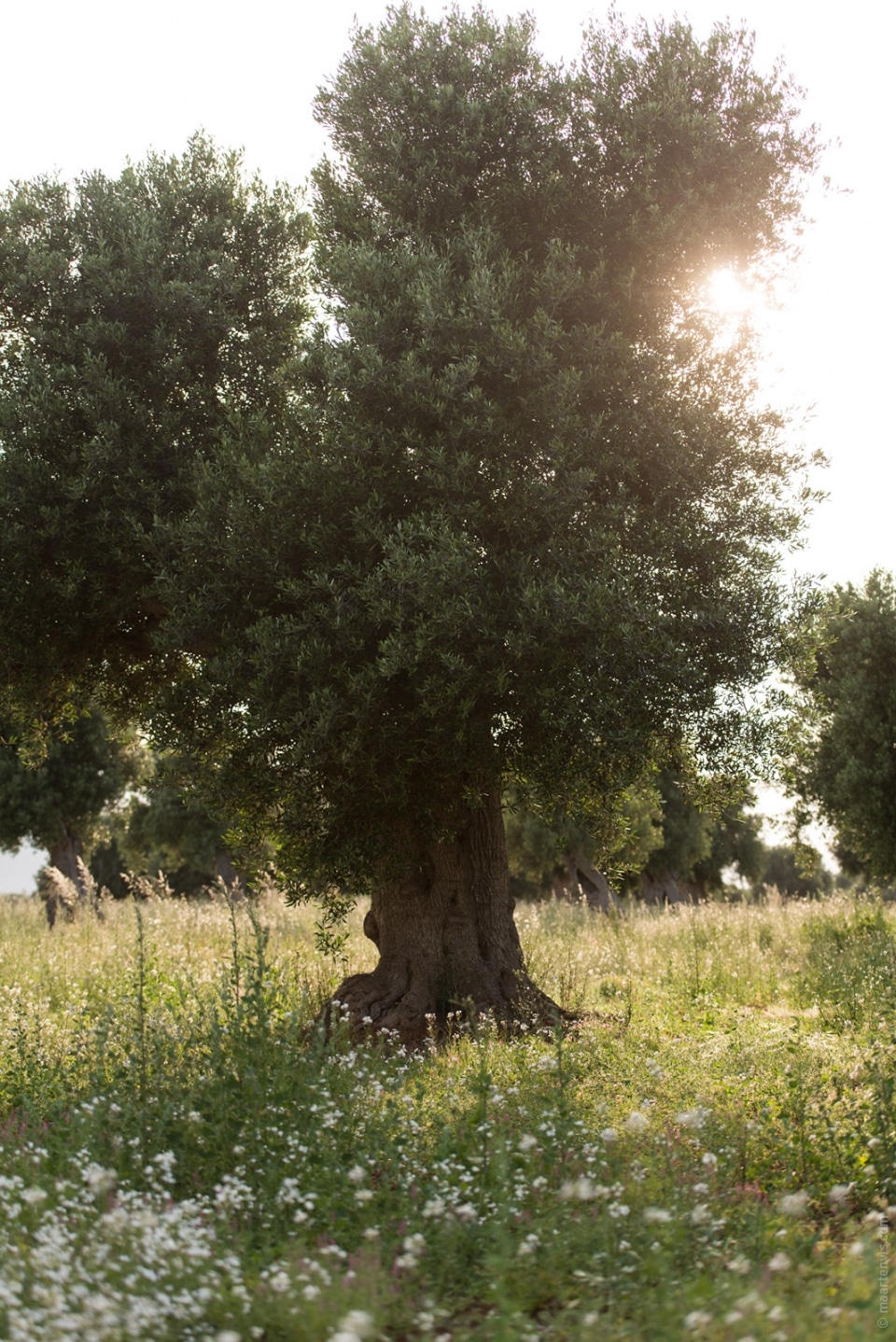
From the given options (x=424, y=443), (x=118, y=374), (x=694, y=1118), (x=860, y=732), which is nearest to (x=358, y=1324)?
(x=694, y=1118)

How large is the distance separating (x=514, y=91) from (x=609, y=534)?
5788 mm

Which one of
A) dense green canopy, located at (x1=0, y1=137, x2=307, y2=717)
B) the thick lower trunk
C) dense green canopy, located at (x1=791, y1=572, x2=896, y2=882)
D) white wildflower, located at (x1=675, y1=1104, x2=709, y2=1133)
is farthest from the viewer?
dense green canopy, located at (x1=791, y1=572, x2=896, y2=882)

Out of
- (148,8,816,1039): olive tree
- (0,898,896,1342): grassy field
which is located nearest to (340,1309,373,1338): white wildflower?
(0,898,896,1342): grassy field

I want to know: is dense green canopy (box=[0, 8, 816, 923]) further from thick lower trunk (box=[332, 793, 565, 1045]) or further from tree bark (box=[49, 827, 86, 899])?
tree bark (box=[49, 827, 86, 899])

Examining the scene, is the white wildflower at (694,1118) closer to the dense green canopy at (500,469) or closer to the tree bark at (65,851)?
the dense green canopy at (500,469)

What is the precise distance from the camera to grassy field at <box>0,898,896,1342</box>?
4.12 meters

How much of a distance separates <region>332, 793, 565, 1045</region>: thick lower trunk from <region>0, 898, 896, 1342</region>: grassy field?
99cm

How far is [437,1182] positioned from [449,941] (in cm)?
649

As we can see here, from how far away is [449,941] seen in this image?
41.1 ft

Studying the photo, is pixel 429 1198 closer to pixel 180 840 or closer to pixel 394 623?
pixel 394 623

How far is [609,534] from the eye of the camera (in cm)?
1045

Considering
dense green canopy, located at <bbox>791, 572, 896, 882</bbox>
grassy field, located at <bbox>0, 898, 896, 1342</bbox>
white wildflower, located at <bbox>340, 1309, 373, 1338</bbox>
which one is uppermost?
dense green canopy, located at <bbox>791, 572, 896, 882</bbox>

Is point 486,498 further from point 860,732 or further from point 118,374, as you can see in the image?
point 860,732

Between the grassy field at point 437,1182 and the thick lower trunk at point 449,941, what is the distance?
3.25ft
